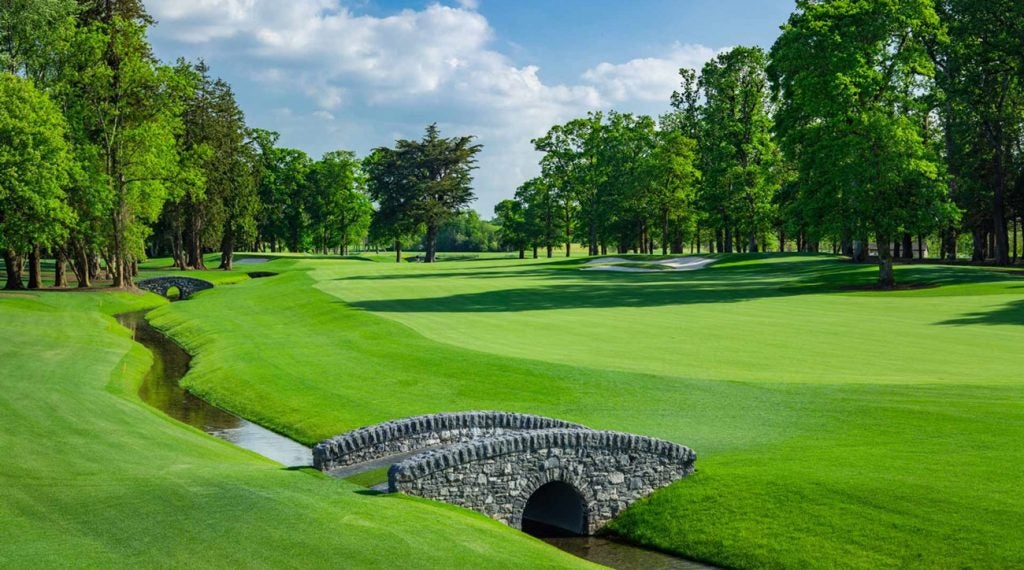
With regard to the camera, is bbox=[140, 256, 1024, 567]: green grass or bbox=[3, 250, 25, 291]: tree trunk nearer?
bbox=[140, 256, 1024, 567]: green grass

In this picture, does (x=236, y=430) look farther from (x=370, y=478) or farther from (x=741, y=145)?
(x=741, y=145)

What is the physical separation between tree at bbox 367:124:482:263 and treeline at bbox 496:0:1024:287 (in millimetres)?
21626

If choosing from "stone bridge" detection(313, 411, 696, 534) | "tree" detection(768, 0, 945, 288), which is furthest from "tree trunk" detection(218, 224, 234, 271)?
"stone bridge" detection(313, 411, 696, 534)

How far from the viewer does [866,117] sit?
54.7 m

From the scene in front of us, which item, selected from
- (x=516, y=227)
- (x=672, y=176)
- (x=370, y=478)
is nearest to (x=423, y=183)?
(x=516, y=227)

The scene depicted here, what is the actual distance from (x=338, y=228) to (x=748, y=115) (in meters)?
79.3

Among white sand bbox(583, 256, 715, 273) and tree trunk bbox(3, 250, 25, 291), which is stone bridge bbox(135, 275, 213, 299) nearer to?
tree trunk bbox(3, 250, 25, 291)

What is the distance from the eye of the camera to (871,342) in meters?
33.1

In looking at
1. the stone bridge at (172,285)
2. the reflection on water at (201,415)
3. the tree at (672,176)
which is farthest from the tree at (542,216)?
the reflection on water at (201,415)

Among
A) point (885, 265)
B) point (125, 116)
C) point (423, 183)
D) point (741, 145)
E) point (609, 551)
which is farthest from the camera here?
point (423, 183)

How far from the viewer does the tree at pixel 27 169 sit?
60031 millimetres

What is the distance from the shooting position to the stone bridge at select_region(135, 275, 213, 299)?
78.9 m

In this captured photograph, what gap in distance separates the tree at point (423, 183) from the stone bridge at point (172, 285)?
50.6 m

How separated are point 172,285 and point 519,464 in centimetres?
6839
